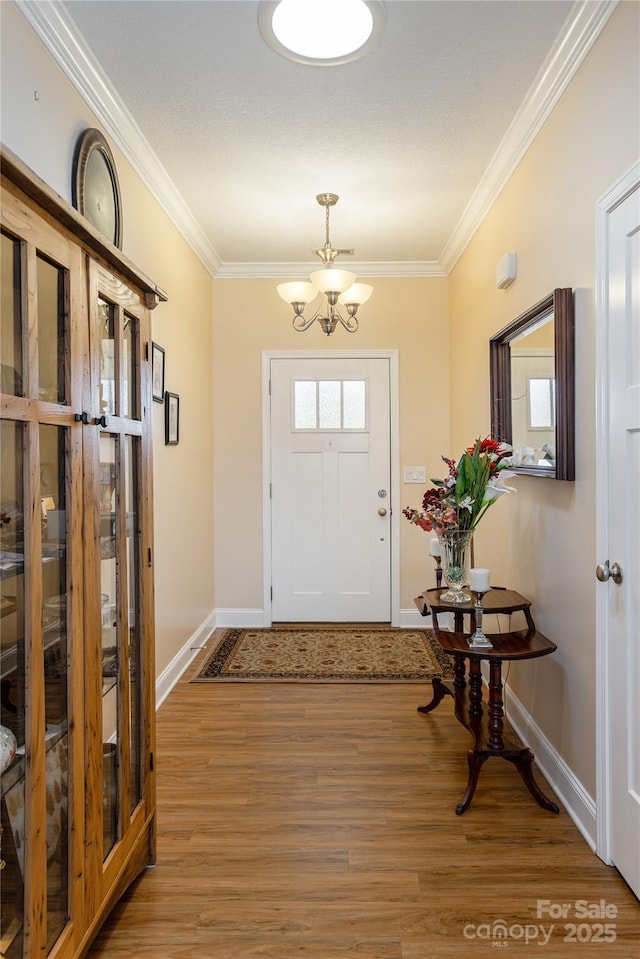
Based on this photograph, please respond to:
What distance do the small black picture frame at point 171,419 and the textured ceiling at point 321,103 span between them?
3.68ft

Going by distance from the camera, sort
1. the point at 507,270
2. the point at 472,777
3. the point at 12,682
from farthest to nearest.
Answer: the point at 507,270 < the point at 472,777 < the point at 12,682

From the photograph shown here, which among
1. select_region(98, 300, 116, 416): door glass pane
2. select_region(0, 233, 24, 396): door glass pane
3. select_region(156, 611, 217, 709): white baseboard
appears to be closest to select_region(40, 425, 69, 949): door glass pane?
select_region(0, 233, 24, 396): door glass pane

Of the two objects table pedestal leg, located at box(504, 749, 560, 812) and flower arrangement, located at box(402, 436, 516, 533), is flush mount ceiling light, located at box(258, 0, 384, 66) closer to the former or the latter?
flower arrangement, located at box(402, 436, 516, 533)

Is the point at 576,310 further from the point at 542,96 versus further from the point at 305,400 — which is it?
the point at 305,400

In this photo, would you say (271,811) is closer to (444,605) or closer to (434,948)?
(434,948)

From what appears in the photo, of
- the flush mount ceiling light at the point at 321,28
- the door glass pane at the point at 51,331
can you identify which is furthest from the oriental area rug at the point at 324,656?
the flush mount ceiling light at the point at 321,28

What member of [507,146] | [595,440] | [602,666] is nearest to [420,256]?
[507,146]

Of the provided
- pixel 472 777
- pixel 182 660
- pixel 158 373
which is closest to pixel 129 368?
pixel 158 373

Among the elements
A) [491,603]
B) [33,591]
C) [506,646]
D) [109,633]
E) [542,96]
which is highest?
[542,96]

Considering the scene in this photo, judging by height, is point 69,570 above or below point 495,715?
above

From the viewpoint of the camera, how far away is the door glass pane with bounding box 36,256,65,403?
1.22 metres

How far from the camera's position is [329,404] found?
4527mm

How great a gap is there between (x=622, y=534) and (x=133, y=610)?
148 cm

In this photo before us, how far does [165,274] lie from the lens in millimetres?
3281
